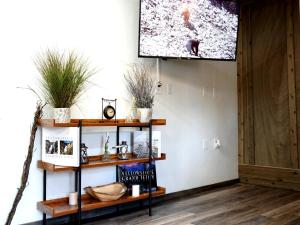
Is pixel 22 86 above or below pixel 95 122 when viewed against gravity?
above

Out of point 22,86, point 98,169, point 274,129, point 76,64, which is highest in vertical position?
point 76,64

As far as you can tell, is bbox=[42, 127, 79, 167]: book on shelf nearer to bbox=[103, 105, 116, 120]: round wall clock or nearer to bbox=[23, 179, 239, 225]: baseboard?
bbox=[103, 105, 116, 120]: round wall clock

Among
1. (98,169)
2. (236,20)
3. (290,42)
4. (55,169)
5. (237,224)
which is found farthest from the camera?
(290,42)

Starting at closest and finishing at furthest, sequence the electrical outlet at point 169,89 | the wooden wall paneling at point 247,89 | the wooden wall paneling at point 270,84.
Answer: the electrical outlet at point 169,89 < the wooden wall paneling at point 270,84 < the wooden wall paneling at point 247,89

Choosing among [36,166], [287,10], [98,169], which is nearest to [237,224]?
[98,169]

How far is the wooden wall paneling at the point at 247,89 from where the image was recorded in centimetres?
418

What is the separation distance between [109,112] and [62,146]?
1.78 ft

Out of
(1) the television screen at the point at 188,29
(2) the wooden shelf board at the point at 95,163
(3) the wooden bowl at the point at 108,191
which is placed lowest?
(3) the wooden bowl at the point at 108,191

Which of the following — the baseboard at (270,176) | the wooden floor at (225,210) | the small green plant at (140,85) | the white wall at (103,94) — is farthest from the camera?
the baseboard at (270,176)

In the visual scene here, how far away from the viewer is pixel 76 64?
2619mm

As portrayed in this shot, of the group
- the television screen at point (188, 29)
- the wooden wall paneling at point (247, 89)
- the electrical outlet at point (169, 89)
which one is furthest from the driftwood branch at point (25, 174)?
the wooden wall paneling at point (247, 89)

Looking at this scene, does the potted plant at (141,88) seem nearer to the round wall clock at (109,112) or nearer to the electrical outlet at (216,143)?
the round wall clock at (109,112)

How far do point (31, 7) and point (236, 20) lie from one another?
2030 mm

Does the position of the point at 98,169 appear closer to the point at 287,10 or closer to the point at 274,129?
the point at 274,129
